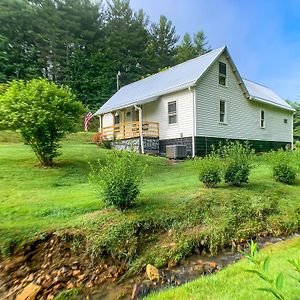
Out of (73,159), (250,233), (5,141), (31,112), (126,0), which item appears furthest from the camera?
(126,0)

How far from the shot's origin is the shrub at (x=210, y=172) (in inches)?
325

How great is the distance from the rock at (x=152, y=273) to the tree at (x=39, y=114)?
282 inches

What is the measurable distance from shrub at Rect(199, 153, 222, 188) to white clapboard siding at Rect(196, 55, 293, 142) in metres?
6.87

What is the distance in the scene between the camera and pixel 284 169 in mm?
9516

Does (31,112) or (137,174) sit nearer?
(137,174)

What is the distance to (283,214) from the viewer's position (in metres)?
7.30

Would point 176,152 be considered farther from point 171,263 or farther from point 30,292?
point 30,292

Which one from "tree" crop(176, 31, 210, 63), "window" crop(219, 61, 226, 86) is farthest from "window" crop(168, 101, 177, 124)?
"tree" crop(176, 31, 210, 63)

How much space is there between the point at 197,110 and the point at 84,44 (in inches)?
1092

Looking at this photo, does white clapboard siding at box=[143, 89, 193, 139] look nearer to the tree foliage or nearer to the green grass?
the green grass

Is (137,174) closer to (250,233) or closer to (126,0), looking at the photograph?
(250,233)

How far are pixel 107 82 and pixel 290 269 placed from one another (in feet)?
113

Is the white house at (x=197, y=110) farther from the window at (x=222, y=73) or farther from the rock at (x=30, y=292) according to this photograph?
the rock at (x=30, y=292)

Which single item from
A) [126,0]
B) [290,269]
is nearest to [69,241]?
[290,269]
